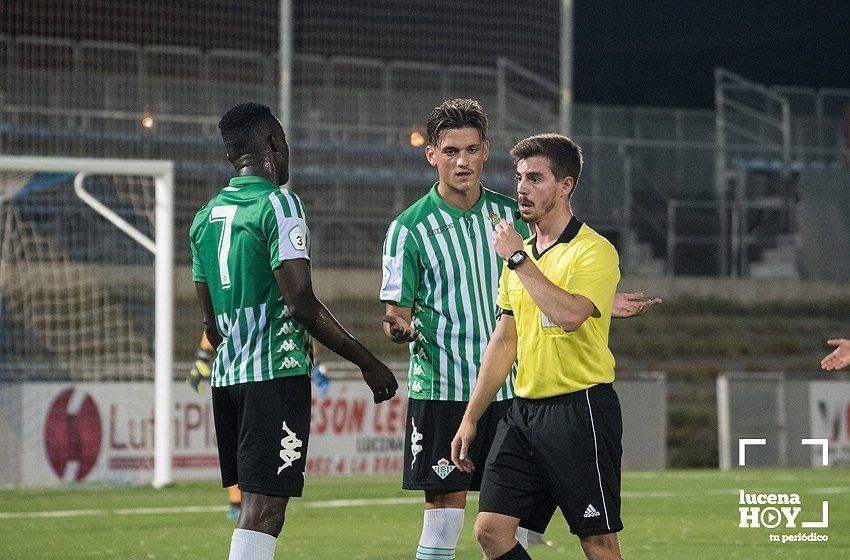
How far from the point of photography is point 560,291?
4.34m

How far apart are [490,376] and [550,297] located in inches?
22.1

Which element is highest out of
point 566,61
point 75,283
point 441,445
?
point 566,61

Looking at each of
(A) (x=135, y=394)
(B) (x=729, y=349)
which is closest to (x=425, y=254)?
(A) (x=135, y=394)

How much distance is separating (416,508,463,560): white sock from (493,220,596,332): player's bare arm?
1465mm

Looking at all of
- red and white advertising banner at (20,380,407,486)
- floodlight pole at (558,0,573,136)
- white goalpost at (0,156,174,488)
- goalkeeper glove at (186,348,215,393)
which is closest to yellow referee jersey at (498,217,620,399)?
goalkeeper glove at (186,348,215,393)

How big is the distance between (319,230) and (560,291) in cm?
1450

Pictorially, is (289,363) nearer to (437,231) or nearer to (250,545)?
(250,545)

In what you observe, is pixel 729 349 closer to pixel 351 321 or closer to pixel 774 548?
pixel 351 321

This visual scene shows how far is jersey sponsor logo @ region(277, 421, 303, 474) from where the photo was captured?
467 centimetres

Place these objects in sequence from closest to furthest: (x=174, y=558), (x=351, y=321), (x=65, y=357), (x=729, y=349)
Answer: (x=174, y=558)
(x=65, y=357)
(x=351, y=321)
(x=729, y=349)

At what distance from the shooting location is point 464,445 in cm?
472

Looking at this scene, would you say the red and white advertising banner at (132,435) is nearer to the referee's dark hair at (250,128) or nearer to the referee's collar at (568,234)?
the referee's dark hair at (250,128)

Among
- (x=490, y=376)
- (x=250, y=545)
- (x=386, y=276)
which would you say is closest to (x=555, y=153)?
(x=490, y=376)

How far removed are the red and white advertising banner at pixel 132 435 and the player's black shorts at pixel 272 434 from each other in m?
9.54
